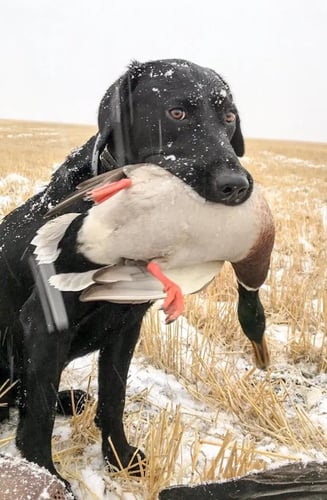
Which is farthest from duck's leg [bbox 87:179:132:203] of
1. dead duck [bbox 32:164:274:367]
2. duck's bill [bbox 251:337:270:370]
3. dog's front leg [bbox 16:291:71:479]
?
duck's bill [bbox 251:337:270:370]

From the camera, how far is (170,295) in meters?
1.41

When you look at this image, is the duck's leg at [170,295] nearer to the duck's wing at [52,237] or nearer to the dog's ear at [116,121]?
the duck's wing at [52,237]

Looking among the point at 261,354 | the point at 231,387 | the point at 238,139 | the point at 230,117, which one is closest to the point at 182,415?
the point at 231,387

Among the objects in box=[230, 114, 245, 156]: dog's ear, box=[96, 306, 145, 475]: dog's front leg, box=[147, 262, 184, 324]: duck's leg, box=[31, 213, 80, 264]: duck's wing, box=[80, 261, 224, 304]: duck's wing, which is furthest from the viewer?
box=[96, 306, 145, 475]: dog's front leg

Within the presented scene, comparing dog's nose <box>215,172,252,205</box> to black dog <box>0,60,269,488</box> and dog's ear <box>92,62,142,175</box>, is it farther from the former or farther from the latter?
dog's ear <box>92,62,142,175</box>

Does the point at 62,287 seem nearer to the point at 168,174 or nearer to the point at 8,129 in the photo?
the point at 168,174

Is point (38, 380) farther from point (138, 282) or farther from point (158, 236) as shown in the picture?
point (158, 236)

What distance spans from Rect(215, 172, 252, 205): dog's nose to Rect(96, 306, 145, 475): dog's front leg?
0.79 metres

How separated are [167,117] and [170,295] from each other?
586mm

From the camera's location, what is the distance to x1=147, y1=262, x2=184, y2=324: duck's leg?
1.36 metres

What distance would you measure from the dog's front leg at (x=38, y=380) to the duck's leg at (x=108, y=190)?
0.51 metres

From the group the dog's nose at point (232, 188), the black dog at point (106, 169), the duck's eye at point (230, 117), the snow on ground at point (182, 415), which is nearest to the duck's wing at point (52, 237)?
the black dog at point (106, 169)

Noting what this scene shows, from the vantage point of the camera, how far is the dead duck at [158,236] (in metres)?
1.42

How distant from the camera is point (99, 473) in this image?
84.6 inches
